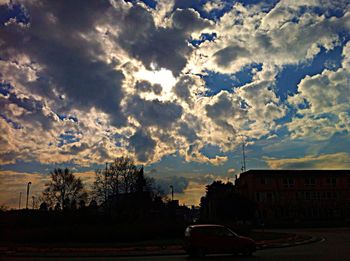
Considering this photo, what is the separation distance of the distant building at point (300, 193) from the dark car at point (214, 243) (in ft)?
219

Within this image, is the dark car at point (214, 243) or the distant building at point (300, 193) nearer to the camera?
the dark car at point (214, 243)

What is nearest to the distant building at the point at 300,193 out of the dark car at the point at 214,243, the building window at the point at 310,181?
the building window at the point at 310,181

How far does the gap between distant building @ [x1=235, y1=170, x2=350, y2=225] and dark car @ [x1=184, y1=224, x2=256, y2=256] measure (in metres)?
66.7

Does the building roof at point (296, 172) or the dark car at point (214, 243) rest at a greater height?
the building roof at point (296, 172)

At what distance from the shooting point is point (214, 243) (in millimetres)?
21078

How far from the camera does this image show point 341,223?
69.4 meters

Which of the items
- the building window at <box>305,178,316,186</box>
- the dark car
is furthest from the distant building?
the dark car

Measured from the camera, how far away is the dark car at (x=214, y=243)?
20.9 meters

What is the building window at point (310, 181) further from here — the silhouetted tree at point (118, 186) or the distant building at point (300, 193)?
the silhouetted tree at point (118, 186)

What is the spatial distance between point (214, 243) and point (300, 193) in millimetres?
72367

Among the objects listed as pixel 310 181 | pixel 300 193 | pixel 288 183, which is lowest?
pixel 300 193

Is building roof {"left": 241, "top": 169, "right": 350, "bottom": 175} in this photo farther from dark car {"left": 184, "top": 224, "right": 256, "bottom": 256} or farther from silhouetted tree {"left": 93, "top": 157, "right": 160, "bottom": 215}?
dark car {"left": 184, "top": 224, "right": 256, "bottom": 256}

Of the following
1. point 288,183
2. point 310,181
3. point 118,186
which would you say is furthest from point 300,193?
point 118,186

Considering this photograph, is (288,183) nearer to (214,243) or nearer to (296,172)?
(296,172)
